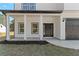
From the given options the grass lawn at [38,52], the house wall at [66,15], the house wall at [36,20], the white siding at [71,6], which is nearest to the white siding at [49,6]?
the white siding at [71,6]

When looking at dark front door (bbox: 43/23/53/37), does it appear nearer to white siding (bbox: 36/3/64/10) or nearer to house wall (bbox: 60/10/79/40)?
white siding (bbox: 36/3/64/10)

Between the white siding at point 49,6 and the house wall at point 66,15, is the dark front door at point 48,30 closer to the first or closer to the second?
the white siding at point 49,6

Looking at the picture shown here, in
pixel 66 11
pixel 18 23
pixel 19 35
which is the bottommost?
pixel 19 35

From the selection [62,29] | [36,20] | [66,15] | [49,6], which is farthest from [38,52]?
[49,6]

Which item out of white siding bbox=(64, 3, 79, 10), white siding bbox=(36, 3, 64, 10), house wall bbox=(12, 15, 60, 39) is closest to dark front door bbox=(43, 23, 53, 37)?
house wall bbox=(12, 15, 60, 39)

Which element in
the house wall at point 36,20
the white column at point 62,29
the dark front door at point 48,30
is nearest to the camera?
the white column at point 62,29

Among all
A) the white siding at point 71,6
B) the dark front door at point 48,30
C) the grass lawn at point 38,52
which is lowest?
the grass lawn at point 38,52

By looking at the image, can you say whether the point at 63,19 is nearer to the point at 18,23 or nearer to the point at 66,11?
the point at 66,11

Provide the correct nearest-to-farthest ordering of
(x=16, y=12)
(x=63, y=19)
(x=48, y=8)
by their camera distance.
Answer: (x=16, y=12) → (x=63, y=19) → (x=48, y=8)

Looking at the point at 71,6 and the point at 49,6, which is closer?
the point at 71,6

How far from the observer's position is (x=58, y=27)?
20.8 m

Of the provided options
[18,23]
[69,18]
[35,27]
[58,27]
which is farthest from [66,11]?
[18,23]

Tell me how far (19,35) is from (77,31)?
6.97 metres

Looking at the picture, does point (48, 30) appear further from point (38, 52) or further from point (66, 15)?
point (38, 52)
